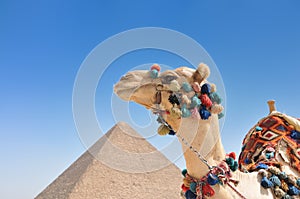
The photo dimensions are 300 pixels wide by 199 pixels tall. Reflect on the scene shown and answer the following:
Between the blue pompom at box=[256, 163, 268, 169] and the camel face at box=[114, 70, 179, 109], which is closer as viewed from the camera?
the camel face at box=[114, 70, 179, 109]

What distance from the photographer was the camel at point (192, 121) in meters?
1.59

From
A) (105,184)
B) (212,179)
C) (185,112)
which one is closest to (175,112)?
(185,112)

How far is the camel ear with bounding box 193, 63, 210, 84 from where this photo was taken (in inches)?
64.1

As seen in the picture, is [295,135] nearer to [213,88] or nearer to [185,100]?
[213,88]

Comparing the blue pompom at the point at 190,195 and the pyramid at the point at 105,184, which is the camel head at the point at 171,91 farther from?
the pyramid at the point at 105,184

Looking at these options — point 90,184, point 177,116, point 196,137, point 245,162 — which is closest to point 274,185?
point 245,162

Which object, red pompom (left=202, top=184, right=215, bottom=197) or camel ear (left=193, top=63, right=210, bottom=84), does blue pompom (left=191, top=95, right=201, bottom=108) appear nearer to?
camel ear (left=193, top=63, right=210, bottom=84)

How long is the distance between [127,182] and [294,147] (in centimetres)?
3240

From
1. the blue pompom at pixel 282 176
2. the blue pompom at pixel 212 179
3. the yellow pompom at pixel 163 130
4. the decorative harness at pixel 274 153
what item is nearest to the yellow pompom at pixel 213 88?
the yellow pompom at pixel 163 130

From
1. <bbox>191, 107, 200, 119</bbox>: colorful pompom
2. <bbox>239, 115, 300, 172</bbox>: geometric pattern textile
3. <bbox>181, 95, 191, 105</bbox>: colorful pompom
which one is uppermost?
<bbox>239, 115, 300, 172</bbox>: geometric pattern textile

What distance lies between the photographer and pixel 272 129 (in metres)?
2.64

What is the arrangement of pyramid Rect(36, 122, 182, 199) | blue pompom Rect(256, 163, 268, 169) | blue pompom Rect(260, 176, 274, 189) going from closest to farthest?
1. blue pompom Rect(260, 176, 274, 189)
2. blue pompom Rect(256, 163, 268, 169)
3. pyramid Rect(36, 122, 182, 199)

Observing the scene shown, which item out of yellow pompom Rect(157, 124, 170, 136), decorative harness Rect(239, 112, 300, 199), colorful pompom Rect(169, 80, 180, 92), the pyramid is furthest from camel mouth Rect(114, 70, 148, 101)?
the pyramid

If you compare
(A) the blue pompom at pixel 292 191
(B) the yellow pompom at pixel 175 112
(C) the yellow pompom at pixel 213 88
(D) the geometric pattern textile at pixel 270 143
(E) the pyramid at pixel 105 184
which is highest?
(E) the pyramid at pixel 105 184
